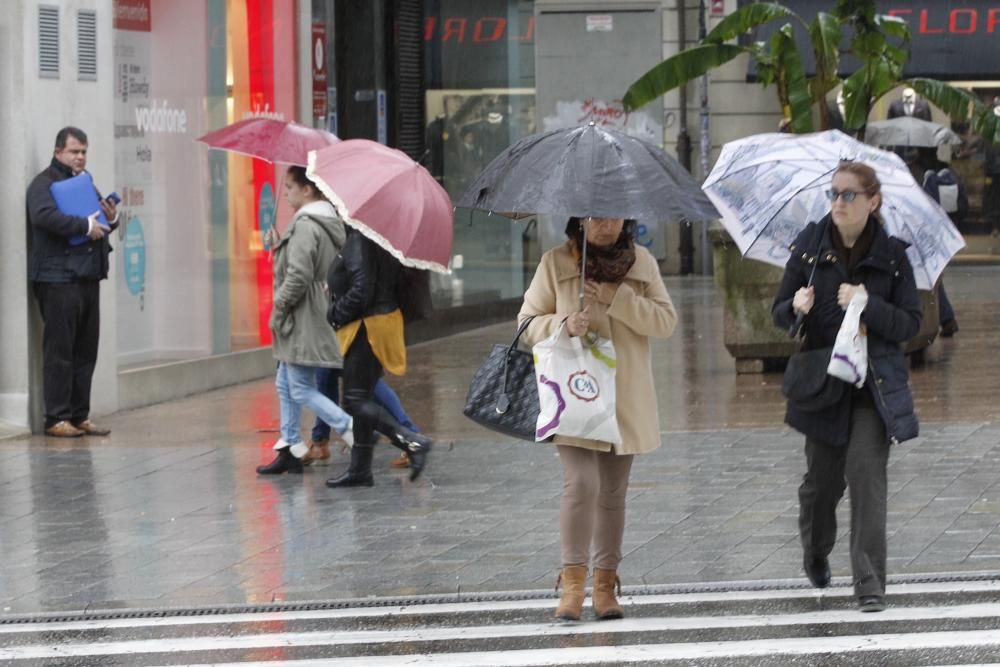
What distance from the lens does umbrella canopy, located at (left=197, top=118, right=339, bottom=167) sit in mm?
10203

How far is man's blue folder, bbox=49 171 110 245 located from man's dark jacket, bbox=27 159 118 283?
46 mm

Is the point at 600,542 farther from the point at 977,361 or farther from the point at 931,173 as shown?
the point at 931,173

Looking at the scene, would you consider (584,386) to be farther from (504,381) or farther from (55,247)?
(55,247)

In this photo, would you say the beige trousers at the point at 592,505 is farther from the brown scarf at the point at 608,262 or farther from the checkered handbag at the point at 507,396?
the brown scarf at the point at 608,262

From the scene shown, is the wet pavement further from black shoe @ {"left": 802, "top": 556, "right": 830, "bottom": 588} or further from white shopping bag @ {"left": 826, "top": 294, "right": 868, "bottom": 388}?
white shopping bag @ {"left": 826, "top": 294, "right": 868, "bottom": 388}

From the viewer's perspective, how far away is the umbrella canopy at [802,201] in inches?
295

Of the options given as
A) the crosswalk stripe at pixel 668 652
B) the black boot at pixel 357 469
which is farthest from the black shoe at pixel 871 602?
the black boot at pixel 357 469

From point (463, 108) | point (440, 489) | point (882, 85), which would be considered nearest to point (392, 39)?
point (463, 108)

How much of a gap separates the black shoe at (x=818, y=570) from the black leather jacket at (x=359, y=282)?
11.2 ft

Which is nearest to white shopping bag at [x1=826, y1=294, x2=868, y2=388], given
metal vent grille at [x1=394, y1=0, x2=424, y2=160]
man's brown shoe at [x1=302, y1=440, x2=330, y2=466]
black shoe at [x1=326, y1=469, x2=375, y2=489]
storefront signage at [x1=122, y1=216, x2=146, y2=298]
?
black shoe at [x1=326, y1=469, x2=375, y2=489]

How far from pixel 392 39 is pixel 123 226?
5531 millimetres

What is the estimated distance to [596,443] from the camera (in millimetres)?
6773

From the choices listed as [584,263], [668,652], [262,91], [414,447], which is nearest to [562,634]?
[668,652]

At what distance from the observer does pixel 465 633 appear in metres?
6.81
